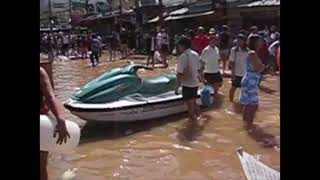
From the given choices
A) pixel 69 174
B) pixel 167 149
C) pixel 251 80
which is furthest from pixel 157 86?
pixel 69 174

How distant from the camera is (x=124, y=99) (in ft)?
24.6

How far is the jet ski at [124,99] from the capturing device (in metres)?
7.28

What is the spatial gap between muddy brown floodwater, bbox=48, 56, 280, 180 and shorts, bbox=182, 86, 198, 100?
0.48 metres

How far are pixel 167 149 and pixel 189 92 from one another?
1.15 metres

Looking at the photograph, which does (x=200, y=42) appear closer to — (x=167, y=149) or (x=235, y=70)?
(x=235, y=70)

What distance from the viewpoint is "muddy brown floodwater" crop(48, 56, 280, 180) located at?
18.5 feet

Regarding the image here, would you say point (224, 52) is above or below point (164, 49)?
below

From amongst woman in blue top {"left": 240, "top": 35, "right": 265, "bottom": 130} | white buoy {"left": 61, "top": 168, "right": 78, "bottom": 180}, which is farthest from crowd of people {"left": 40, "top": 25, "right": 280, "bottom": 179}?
white buoy {"left": 61, "top": 168, "right": 78, "bottom": 180}

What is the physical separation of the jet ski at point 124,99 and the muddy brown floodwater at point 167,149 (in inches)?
7.0

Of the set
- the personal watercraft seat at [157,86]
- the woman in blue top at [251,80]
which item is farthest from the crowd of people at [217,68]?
the personal watercraft seat at [157,86]

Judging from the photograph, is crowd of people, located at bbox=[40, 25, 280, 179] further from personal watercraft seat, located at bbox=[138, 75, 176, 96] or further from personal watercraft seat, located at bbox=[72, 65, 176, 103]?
personal watercraft seat, located at bbox=[72, 65, 176, 103]

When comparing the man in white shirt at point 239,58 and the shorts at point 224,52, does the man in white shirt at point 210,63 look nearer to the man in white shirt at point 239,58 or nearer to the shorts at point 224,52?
the man in white shirt at point 239,58
